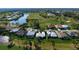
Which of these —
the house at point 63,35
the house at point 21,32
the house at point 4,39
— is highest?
the house at point 21,32

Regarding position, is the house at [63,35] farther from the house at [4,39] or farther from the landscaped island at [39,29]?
the house at [4,39]

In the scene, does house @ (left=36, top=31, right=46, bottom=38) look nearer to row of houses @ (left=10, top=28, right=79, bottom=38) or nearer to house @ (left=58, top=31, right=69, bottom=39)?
row of houses @ (left=10, top=28, right=79, bottom=38)

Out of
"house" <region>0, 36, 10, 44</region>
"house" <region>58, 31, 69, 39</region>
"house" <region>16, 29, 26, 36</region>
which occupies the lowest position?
"house" <region>0, 36, 10, 44</region>

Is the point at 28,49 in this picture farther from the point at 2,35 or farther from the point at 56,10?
the point at 56,10

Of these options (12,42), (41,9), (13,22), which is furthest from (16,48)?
(41,9)

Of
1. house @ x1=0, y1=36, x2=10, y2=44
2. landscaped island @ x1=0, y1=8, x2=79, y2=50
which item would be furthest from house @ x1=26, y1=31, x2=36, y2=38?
house @ x1=0, y1=36, x2=10, y2=44

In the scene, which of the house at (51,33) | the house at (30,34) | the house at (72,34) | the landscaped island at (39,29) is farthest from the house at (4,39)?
the house at (72,34)

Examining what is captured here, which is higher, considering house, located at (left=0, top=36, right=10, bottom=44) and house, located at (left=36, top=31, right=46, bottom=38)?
house, located at (left=36, top=31, right=46, bottom=38)
